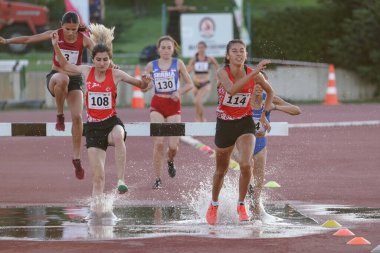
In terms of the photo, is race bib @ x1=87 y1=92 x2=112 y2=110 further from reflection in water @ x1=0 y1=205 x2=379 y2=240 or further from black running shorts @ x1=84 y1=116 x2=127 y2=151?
reflection in water @ x1=0 y1=205 x2=379 y2=240

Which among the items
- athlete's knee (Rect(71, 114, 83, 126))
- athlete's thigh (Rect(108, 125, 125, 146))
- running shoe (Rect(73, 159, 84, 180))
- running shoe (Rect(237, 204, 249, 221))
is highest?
athlete's knee (Rect(71, 114, 83, 126))

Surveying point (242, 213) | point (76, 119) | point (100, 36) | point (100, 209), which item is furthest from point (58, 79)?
point (242, 213)

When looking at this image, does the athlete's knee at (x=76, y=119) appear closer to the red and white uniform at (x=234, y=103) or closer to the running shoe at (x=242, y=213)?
the red and white uniform at (x=234, y=103)

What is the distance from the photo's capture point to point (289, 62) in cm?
3262

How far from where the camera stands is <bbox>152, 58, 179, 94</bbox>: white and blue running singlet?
51.8 ft

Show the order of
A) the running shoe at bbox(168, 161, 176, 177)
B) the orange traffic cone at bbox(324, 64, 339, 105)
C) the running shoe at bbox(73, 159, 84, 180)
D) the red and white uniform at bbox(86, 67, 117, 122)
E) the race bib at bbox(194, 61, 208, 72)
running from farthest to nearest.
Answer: the orange traffic cone at bbox(324, 64, 339, 105)
the race bib at bbox(194, 61, 208, 72)
the running shoe at bbox(168, 161, 176, 177)
the running shoe at bbox(73, 159, 84, 180)
the red and white uniform at bbox(86, 67, 117, 122)

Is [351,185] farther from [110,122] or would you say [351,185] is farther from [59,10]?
[59,10]

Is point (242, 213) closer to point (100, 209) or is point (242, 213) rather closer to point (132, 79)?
point (100, 209)

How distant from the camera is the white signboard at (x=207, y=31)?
32.4 meters

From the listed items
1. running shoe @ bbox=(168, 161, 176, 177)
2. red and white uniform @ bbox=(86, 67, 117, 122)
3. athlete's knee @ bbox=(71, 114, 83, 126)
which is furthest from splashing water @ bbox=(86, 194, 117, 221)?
running shoe @ bbox=(168, 161, 176, 177)

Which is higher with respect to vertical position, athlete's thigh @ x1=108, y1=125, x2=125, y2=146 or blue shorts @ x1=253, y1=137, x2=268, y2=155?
athlete's thigh @ x1=108, y1=125, x2=125, y2=146

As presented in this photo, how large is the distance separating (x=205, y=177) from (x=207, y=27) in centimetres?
1676

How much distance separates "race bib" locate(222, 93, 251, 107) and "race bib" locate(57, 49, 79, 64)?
6.75 feet

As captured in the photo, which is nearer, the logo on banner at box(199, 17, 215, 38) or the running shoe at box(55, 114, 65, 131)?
the running shoe at box(55, 114, 65, 131)
